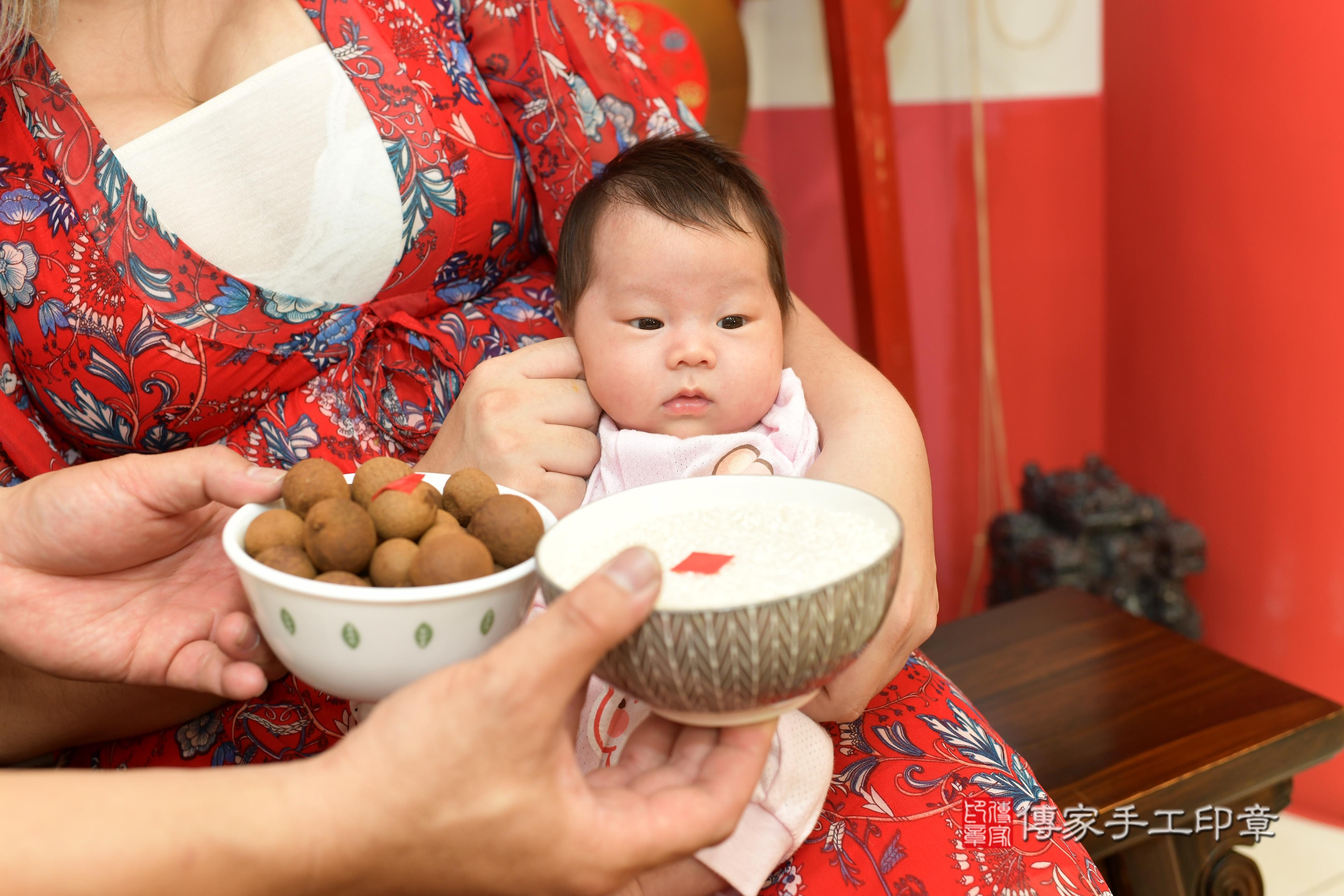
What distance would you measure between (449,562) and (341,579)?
67 mm

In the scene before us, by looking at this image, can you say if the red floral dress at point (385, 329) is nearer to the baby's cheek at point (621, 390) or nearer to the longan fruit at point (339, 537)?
the baby's cheek at point (621, 390)

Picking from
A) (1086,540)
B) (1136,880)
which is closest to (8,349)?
(1136,880)

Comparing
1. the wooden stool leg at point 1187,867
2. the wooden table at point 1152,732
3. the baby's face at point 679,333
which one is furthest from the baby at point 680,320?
the wooden stool leg at point 1187,867

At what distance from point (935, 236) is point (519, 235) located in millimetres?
1467

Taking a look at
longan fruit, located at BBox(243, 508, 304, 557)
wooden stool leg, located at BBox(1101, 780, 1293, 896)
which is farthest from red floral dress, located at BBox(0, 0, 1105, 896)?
wooden stool leg, located at BBox(1101, 780, 1293, 896)

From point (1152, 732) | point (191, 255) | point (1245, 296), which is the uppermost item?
point (191, 255)

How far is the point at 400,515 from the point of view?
0.67 meters

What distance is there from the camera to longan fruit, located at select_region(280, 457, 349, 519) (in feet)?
2.34

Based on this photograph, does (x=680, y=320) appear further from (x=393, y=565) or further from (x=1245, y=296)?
(x=1245, y=296)

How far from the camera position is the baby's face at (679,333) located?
1.09 meters

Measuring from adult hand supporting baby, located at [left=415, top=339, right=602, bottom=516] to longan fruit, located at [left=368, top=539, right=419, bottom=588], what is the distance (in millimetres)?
326

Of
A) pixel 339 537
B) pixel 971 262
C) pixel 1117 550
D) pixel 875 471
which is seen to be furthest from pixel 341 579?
pixel 971 262

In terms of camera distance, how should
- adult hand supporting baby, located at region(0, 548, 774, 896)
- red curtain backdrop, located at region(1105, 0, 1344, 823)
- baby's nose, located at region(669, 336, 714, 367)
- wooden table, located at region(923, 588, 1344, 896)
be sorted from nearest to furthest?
adult hand supporting baby, located at region(0, 548, 774, 896) < baby's nose, located at region(669, 336, 714, 367) < wooden table, located at region(923, 588, 1344, 896) < red curtain backdrop, located at region(1105, 0, 1344, 823)

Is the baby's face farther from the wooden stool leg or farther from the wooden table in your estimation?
the wooden stool leg
